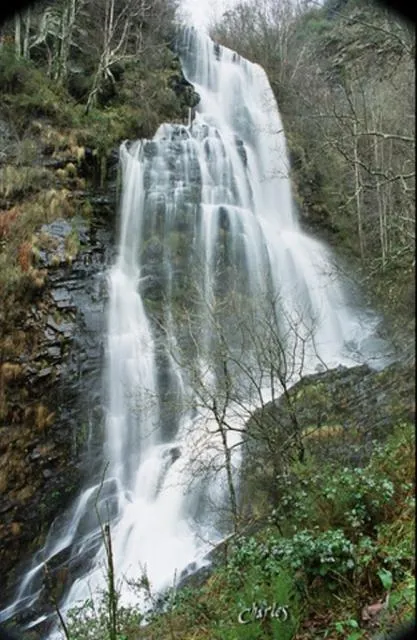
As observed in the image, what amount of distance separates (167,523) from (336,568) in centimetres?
497

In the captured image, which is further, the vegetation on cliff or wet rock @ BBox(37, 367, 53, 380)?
wet rock @ BBox(37, 367, 53, 380)

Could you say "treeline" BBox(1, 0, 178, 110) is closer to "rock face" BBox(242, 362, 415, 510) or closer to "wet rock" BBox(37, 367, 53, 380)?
"wet rock" BBox(37, 367, 53, 380)

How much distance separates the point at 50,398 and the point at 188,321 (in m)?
3.34

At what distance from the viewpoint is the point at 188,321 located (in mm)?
8359

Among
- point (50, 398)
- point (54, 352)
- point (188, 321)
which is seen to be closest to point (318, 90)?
point (188, 321)

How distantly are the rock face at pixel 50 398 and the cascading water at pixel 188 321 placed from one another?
1.22 feet

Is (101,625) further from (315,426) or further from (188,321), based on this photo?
(188,321)

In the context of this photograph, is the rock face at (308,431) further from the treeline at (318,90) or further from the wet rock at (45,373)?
the wet rock at (45,373)

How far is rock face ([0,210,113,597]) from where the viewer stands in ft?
25.9

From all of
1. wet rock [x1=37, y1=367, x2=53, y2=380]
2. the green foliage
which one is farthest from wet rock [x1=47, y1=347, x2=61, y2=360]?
the green foliage

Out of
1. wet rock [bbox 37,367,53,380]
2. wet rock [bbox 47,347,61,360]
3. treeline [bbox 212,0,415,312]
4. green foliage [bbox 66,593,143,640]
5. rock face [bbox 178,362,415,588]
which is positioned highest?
treeline [bbox 212,0,415,312]

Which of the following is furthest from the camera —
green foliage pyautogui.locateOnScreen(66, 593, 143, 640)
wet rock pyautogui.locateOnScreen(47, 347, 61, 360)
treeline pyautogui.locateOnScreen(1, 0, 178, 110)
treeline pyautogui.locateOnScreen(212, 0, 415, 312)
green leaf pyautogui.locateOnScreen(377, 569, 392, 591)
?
treeline pyautogui.locateOnScreen(1, 0, 178, 110)

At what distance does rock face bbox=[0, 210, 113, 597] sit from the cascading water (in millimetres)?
373

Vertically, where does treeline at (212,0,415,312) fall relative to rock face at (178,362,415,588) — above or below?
above
